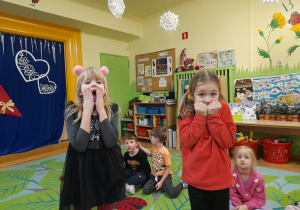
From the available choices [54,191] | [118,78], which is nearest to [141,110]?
[118,78]

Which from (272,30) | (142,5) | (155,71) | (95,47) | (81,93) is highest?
(142,5)

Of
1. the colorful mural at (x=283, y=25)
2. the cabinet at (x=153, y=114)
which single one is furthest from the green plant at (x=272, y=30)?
the cabinet at (x=153, y=114)

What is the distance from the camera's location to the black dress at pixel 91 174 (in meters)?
1.15

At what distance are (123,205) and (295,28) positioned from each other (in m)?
3.16

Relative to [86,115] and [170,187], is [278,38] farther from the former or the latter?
[86,115]

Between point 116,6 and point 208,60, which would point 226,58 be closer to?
point 208,60

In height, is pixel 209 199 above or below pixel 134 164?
above

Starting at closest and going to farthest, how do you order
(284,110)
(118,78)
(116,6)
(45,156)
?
(116,6)
(284,110)
(45,156)
(118,78)

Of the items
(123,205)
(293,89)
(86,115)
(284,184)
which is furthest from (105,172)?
(293,89)

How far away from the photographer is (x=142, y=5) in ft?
13.3

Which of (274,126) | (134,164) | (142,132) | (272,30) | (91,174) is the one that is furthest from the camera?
(142,132)

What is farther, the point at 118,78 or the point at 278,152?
the point at 118,78

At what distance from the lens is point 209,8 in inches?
146

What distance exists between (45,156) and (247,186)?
327 centimetres
